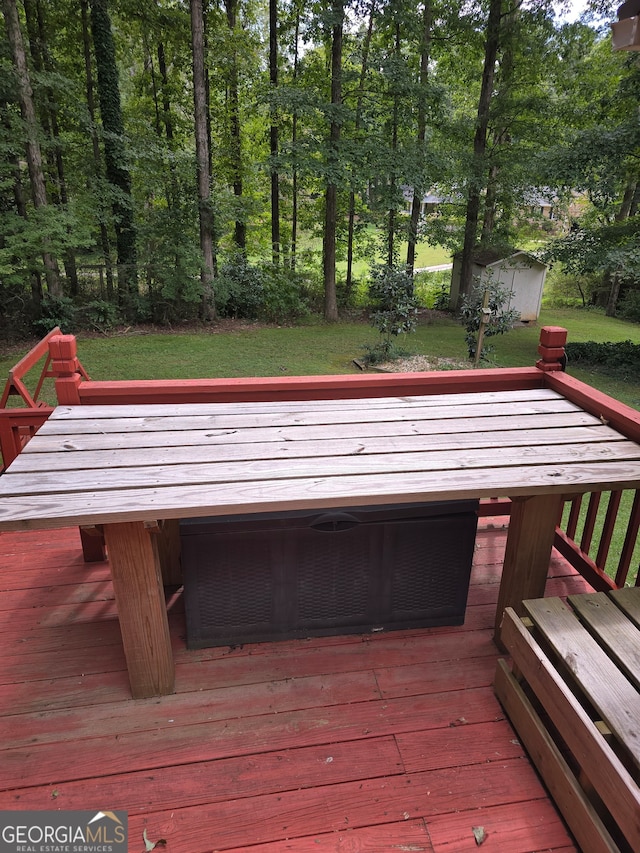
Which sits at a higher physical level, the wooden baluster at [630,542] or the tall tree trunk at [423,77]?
the tall tree trunk at [423,77]

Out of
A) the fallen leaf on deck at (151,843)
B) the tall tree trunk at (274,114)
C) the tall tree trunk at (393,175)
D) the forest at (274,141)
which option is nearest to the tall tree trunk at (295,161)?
the forest at (274,141)

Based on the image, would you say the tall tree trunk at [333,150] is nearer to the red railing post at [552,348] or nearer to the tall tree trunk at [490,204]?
the tall tree trunk at [490,204]

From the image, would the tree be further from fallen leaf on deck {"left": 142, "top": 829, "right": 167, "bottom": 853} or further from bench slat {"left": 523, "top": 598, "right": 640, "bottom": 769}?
fallen leaf on deck {"left": 142, "top": 829, "right": 167, "bottom": 853}

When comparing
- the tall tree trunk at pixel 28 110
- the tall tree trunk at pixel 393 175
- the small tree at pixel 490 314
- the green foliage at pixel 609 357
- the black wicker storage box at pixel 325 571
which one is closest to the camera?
the black wicker storage box at pixel 325 571

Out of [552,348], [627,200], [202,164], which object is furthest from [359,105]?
[552,348]

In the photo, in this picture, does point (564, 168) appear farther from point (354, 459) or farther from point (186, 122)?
point (186, 122)

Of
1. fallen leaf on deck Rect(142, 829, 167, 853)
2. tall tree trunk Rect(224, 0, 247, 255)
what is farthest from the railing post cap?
tall tree trunk Rect(224, 0, 247, 255)

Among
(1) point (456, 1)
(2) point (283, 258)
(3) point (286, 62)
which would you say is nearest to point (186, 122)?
(3) point (286, 62)

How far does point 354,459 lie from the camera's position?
172 centimetres

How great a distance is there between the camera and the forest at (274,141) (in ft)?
29.4

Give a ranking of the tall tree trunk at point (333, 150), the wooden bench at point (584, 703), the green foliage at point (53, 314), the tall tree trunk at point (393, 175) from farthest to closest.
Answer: the tall tree trunk at point (393, 175) < the tall tree trunk at point (333, 150) < the green foliage at point (53, 314) < the wooden bench at point (584, 703)

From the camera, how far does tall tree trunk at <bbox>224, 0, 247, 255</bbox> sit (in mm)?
11727

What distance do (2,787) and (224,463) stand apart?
3.75ft

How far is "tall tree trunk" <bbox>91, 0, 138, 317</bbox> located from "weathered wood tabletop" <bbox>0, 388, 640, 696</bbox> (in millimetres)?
9642
